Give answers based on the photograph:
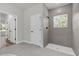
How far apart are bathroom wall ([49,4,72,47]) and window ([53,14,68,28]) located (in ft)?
0.53

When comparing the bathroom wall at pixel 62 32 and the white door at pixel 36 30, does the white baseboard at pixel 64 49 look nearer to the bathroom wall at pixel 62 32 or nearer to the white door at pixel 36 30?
the bathroom wall at pixel 62 32

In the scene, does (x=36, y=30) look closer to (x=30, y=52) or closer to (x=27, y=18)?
(x=27, y=18)

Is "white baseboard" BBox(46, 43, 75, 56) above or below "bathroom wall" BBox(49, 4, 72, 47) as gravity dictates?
below

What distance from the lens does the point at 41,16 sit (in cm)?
300

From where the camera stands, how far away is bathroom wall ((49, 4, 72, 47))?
3020 millimetres

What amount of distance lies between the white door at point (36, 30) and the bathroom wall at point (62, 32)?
1012 mm

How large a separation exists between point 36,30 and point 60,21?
150cm

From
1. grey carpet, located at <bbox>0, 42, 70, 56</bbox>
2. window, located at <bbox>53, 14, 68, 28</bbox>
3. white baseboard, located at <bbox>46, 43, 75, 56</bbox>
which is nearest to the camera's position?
grey carpet, located at <bbox>0, 42, 70, 56</bbox>

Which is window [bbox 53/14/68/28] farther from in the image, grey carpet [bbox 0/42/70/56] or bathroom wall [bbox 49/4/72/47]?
grey carpet [bbox 0/42/70/56]

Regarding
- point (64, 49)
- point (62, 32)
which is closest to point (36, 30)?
point (62, 32)

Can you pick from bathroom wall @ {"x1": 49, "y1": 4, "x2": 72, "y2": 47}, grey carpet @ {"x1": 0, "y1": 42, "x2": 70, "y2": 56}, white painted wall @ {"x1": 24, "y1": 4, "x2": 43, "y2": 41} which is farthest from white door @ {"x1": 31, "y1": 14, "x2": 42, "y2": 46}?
bathroom wall @ {"x1": 49, "y1": 4, "x2": 72, "y2": 47}

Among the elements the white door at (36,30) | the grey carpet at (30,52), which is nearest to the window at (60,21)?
the white door at (36,30)

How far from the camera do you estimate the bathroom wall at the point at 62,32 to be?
302cm

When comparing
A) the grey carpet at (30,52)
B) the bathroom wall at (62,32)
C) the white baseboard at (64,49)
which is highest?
the bathroom wall at (62,32)
